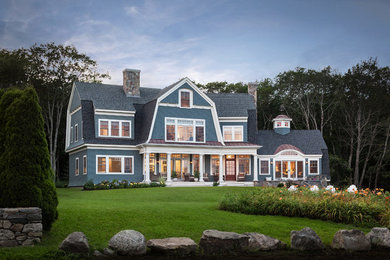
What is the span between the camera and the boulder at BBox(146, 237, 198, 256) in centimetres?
1010

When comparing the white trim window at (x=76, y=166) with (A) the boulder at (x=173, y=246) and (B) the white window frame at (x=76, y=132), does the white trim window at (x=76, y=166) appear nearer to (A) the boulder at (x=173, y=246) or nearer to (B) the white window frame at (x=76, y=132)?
(B) the white window frame at (x=76, y=132)

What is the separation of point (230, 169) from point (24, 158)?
2623 cm

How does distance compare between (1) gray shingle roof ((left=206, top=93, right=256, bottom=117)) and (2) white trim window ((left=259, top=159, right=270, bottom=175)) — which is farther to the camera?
(2) white trim window ((left=259, top=159, right=270, bottom=175))

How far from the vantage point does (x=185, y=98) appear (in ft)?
110

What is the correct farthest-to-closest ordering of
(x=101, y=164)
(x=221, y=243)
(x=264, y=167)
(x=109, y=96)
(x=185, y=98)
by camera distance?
(x=264, y=167), (x=109, y=96), (x=185, y=98), (x=101, y=164), (x=221, y=243)

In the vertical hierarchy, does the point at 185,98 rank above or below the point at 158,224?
above

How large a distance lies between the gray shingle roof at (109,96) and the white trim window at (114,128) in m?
1.01

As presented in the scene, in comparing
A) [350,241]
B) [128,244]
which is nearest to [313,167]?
[350,241]

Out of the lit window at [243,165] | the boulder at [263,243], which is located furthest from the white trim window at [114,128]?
the boulder at [263,243]

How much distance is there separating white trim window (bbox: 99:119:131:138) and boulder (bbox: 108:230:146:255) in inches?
892

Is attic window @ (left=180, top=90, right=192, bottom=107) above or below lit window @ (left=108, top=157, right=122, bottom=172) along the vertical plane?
above

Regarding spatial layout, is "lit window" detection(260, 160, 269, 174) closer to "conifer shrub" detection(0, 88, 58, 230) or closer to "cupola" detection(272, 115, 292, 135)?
"cupola" detection(272, 115, 292, 135)

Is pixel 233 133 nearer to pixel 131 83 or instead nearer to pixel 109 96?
pixel 131 83

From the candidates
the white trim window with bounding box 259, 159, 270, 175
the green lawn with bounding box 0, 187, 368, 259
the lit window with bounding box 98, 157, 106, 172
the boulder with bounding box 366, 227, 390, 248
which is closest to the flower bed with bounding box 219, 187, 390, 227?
the green lawn with bounding box 0, 187, 368, 259
